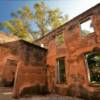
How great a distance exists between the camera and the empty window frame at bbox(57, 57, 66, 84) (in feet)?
31.2

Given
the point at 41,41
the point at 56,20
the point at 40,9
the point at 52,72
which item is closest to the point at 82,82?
the point at 52,72

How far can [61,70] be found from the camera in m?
9.75

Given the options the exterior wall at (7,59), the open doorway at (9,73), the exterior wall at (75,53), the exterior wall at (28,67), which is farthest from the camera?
the open doorway at (9,73)

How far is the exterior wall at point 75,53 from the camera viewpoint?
7.44 meters

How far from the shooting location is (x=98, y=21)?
740cm

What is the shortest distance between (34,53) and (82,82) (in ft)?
14.0

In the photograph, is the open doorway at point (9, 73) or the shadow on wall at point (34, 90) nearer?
the shadow on wall at point (34, 90)

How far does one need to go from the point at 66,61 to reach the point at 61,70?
1157 mm

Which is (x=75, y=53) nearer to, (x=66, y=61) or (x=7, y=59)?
(x=66, y=61)

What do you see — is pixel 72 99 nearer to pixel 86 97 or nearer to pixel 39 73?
pixel 86 97

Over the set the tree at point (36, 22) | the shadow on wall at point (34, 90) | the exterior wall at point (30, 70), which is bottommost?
the shadow on wall at point (34, 90)

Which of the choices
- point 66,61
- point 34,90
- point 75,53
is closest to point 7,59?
point 34,90

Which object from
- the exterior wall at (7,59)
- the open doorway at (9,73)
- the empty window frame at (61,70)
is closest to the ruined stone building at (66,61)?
the empty window frame at (61,70)

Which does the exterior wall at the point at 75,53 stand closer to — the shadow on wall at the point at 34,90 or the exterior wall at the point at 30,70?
the shadow on wall at the point at 34,90
